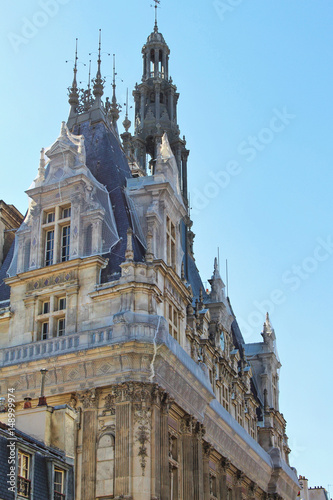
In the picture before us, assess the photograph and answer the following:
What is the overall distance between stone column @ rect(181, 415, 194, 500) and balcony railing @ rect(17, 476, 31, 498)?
13.2 meters

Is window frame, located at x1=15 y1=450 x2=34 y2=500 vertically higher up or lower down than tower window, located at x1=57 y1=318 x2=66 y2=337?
lower down

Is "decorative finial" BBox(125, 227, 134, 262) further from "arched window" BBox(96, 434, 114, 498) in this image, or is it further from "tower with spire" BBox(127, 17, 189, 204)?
"tower with spire" BBox(127, 17, 189, 204)

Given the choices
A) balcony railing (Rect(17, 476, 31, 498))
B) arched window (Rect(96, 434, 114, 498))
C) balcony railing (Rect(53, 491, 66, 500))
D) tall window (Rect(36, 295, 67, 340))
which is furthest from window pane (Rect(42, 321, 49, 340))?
balcony railing (Rect(17, 476, 31, 498))

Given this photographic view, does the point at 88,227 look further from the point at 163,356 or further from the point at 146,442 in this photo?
the point at 146,442

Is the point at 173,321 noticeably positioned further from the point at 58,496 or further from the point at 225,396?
the point at 58,496

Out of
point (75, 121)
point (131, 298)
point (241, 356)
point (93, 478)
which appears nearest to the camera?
point (93, 478)

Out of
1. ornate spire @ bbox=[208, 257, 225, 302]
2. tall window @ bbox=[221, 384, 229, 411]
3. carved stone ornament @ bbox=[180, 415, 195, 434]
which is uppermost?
ornate spire @ bbox=[208, 257, 225, 302]

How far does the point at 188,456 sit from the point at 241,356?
19.1m

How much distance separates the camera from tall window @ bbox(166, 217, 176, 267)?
1645 inches

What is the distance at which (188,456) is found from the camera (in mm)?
38469

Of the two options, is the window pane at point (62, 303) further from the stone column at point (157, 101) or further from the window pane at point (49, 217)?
the stone column at point (157, 101)

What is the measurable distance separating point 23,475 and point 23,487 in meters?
0.37

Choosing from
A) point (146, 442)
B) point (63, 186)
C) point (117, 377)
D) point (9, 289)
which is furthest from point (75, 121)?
point (146, 442)

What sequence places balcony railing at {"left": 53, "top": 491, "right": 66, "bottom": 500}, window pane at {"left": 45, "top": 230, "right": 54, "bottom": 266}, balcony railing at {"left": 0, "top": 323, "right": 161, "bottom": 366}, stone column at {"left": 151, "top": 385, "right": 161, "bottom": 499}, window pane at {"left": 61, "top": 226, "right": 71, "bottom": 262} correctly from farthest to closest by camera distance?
window pane at {"left": 45, "top": 230, "right": 54, "bottom": 266}
window pane at {"left": 61, "top": 226, "right": 71, "bottom": 262}
balcony railing at {"left": 0, "top": 323, "right": 161, "bottom": 366}
stone column at {"left": 151, "top": 385, "right": 161, "bottom": 499}
balcony railing at {"left": 53, "top": 491, "right": 66, "bottom": 500}
